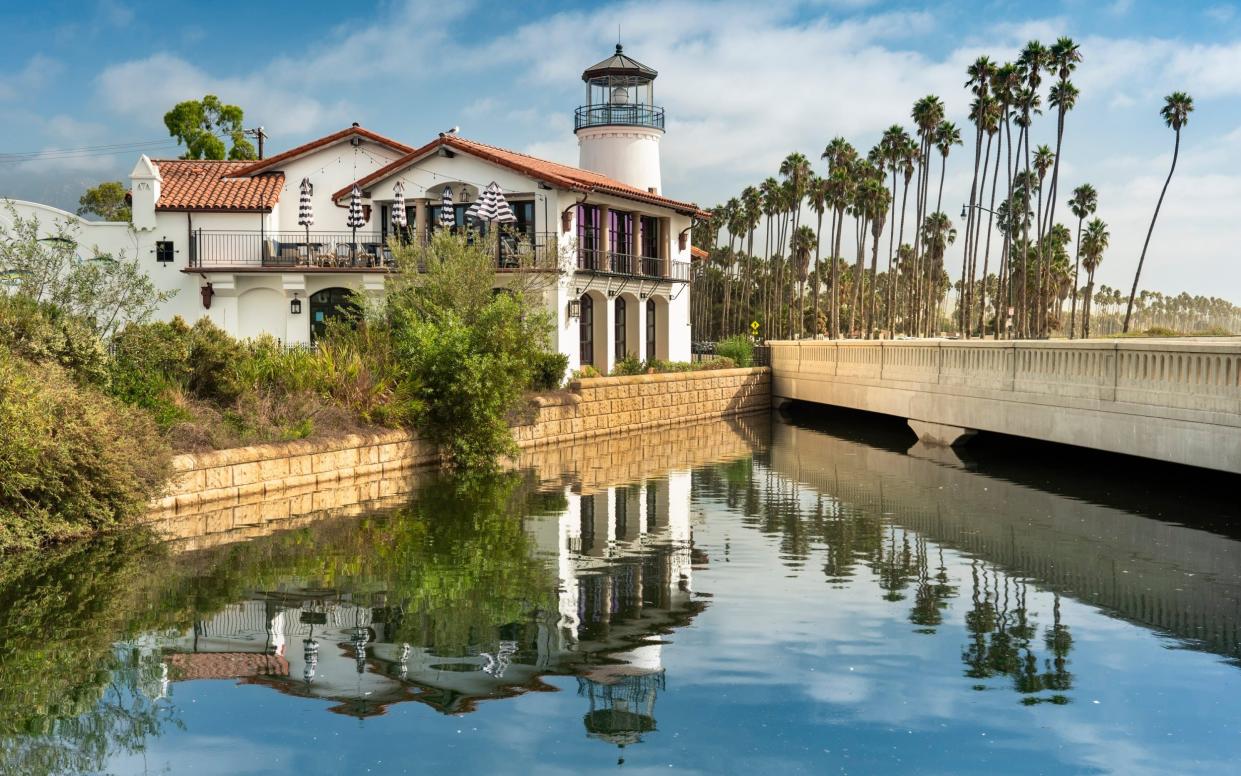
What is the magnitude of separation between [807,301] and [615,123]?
73.0 m

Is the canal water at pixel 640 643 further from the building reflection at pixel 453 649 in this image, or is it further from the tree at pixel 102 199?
the tree at pixel 102 199

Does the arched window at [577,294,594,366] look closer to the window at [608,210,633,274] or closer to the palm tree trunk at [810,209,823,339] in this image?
the window at [608,210,633,274]

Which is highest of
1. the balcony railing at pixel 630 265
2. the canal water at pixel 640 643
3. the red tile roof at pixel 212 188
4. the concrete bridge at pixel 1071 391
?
the red tile roof at pixel 212 188

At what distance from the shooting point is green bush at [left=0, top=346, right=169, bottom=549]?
14.7 metres

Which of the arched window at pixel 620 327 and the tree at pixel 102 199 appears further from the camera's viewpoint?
the tree at pixel 102 199

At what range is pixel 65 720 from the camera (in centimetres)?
885

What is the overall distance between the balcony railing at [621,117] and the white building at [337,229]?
5.90 meters

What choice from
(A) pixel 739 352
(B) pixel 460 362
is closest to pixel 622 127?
(A) pixel 739 352

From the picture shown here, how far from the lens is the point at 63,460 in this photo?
597 inches

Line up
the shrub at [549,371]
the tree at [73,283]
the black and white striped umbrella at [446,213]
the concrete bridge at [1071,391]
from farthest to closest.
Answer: the black and white striped umbrella at [446,213], the shrub at [549,371], the tree at [73,283], the concrete bridge at [1071,391]

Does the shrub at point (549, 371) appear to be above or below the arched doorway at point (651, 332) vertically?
below

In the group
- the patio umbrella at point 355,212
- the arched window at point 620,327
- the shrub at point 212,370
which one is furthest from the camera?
the arched window at point 620,327

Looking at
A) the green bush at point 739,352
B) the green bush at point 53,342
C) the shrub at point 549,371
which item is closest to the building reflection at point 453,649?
the green bush at point 53,342

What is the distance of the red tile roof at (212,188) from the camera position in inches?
1528
